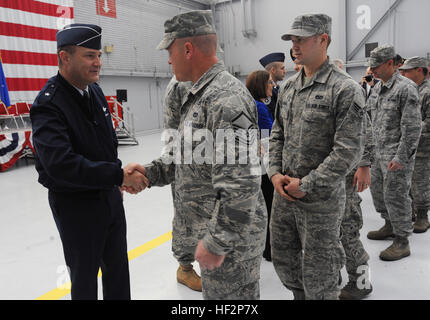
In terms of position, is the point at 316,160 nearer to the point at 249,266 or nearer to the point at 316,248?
the point at 316,248

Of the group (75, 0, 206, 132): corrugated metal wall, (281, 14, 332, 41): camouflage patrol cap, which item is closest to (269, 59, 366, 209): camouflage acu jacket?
(281, 14, 332, 41): camouflage patrol cap

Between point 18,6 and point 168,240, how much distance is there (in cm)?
830

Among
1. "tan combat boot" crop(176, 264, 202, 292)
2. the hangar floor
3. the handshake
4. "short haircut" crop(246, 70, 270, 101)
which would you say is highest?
"short haircut" crop(246, 70, 270, 101)

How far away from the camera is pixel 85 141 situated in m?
Answer: 1.61

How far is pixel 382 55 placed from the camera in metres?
2.80

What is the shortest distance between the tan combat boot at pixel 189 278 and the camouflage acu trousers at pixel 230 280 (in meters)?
1.05

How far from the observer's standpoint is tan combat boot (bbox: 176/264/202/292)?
2.44 meters

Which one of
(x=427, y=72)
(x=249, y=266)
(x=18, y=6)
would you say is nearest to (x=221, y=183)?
(x=249, y=266)

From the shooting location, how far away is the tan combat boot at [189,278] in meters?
2.44

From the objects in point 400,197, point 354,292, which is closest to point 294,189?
point 354,292

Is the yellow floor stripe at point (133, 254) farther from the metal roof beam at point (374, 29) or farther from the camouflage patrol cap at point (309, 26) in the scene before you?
the metal roof beam at point (374, 29)

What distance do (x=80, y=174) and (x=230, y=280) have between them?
0.78 meters

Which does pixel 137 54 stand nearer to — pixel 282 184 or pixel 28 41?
pixel 28 41

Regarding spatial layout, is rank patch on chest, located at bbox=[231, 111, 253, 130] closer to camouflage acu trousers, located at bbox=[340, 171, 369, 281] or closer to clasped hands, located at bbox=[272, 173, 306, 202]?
clasped hands, located at bbox=[272, 173, 306, 202]
